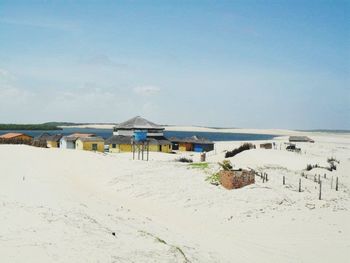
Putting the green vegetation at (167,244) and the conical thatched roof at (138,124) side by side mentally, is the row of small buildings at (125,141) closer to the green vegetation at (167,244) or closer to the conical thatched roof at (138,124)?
the conical thatched roof at (138,124)

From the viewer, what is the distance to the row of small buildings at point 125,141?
171ft

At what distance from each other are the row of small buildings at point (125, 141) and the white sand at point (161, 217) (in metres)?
22.0

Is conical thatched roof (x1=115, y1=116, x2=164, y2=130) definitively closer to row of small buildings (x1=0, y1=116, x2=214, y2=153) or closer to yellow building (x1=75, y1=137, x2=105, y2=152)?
row of small buildings (x1=0, y1=116, x2=214, y2=153)

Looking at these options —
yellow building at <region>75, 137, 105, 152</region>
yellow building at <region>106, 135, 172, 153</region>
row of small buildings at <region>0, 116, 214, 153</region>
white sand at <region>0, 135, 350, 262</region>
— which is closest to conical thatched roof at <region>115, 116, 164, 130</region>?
row of small buildings at <region>0, 116, 214, 153</region>

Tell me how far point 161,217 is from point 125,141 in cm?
3747

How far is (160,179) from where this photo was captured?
24438 millimetres

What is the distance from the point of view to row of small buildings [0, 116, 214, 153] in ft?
171

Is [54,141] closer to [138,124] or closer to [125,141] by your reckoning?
[125,141]

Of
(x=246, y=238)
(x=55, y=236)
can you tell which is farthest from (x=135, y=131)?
(x=55, y=236)

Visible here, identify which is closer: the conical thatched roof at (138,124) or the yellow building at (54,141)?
the conical thatched roof at (138,124)

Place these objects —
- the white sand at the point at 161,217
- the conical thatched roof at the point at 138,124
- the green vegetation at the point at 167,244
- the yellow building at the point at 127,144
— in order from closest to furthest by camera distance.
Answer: the white sand at the point at 161,217 → the green vegetation at the point at 167,244 → the yellow building at the point at 127,144 → the conical thatched roof at the point at 138,124

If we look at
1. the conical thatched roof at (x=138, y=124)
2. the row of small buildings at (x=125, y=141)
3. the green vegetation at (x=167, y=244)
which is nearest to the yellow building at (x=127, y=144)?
the row of small buildings at (x=125, y=141)

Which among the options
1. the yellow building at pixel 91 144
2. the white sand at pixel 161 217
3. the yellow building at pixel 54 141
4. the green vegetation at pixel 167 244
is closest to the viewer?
the white sand at pixel 161 217

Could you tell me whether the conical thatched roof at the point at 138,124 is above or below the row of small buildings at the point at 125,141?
above
